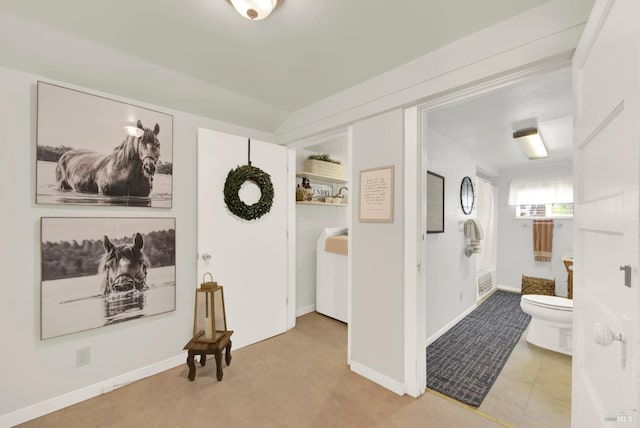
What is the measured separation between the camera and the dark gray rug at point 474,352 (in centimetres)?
205

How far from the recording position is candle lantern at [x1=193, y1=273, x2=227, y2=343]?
2131 mm

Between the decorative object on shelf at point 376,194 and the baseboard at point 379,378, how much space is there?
1191 mm

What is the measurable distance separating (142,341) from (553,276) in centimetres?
596

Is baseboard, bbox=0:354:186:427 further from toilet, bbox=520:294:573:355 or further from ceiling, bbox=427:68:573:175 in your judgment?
toilet, bbox=520:294:573:355

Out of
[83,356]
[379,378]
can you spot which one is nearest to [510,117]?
[379,378]

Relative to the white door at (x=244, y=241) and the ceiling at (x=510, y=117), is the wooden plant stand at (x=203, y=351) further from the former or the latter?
the ceiling at (x=510, y=117)

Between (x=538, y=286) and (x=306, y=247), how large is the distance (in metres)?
4.16

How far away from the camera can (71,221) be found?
5.89ft

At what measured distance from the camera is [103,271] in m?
1.91

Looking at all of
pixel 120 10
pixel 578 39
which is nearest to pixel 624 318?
pixel 578 39

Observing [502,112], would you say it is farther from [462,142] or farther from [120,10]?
[120,10]

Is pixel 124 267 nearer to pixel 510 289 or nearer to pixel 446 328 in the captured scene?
pixel 446 328

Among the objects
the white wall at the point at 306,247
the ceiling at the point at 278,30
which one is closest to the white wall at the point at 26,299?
the ceiling at the point at 278,30

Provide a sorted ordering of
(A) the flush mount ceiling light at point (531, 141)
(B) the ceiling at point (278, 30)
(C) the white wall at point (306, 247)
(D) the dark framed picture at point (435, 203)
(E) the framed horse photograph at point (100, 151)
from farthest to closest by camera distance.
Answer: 1. (C) the white wall at point (306, 247)
2. (A) the flush mount ceiling light at point (531, 141)
3. (D) the dark framed picture at point (435, 203)
4. (E) the framed horse photograph at point (100, 151)
5. (B) the ceiling at point (278, 30)
